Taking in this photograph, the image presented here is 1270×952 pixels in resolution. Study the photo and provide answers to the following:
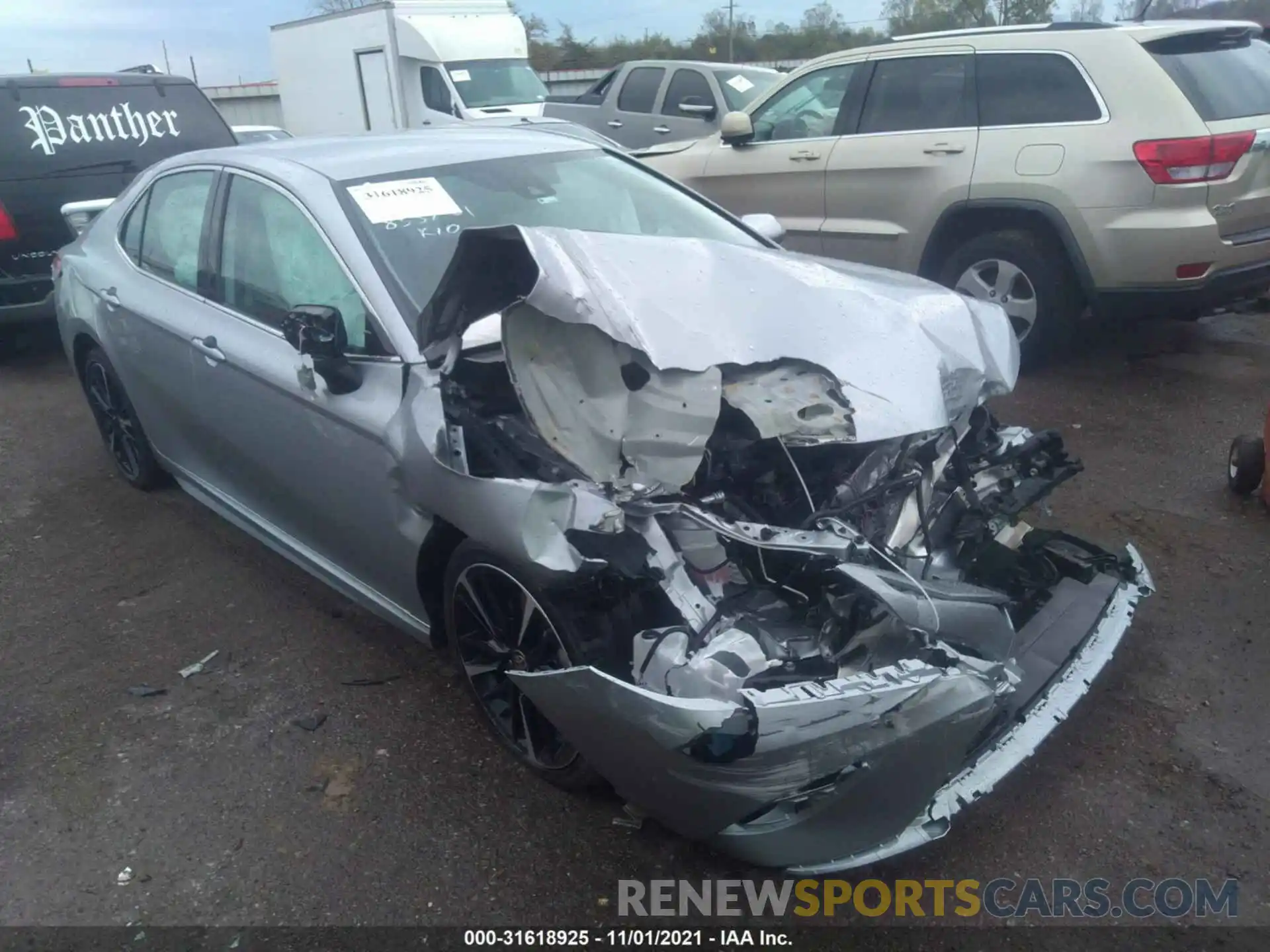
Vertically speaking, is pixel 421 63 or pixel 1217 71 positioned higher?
pixel 421 63

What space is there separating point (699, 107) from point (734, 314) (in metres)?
7.33

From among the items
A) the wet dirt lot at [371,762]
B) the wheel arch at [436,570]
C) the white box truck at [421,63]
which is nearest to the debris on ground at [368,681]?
the wet dirt lot at [371,762]

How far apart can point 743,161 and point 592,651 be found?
5.35 m

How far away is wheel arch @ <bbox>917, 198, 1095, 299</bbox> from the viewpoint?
5.50 m

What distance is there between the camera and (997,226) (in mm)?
5887

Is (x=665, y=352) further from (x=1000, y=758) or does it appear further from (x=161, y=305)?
(x=161, y=305)

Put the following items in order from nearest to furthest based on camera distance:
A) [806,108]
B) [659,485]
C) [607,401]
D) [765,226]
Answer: [659,485] < [607,401] < [765,226] < [806,108]

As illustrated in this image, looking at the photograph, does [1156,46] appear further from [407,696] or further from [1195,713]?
[407,696]

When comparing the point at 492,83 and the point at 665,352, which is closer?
the point at 665,352

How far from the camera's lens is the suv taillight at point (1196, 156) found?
511cm

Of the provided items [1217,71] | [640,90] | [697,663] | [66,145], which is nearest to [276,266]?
[697,663]

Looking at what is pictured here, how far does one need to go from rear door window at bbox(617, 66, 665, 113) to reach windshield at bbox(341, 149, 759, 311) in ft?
25.6

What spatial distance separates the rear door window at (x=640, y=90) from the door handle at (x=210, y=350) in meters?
8.59

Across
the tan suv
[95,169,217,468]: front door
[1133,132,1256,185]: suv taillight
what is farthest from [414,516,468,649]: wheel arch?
[1133,132,1256,185]: suv taillight
